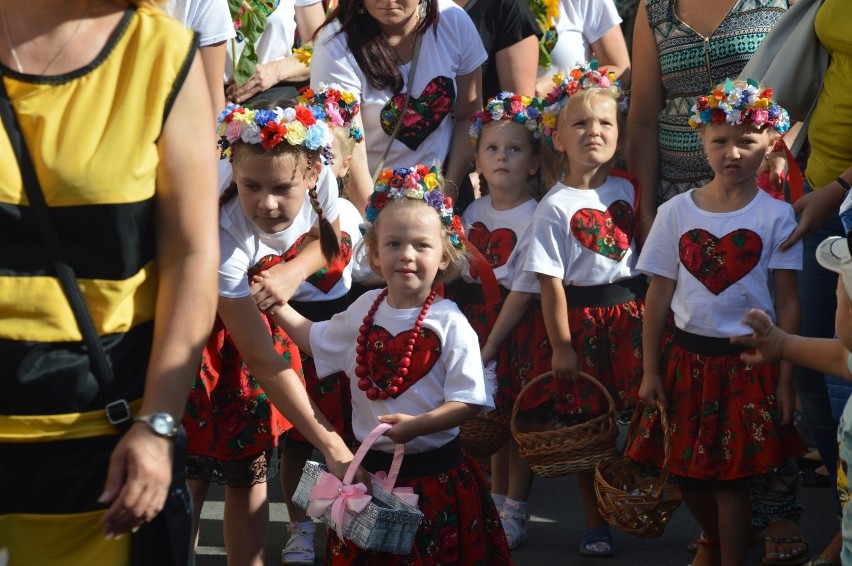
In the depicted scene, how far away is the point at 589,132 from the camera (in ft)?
16.4

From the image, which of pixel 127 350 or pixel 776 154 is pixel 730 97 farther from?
pixel 127 350

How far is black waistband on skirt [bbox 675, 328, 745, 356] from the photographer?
14.1 ft

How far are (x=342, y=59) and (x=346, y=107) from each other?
1.08 ft

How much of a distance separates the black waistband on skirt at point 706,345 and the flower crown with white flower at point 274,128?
147cm

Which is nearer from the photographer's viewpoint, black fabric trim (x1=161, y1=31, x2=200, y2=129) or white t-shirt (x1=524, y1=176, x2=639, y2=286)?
black fabric trim (x1=161, y1=31, x2=200, y2=129)

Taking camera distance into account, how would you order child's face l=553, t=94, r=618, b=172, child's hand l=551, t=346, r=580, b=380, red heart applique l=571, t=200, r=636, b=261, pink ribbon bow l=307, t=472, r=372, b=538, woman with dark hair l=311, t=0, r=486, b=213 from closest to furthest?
pink ribbon bow l=307, t=472, r=372, b=538, child's hand l=551, t=346, r=580, b=380, red heart applique l=571, t=200, r=636, b=261, child's face l=553, t=94, r=618, b=172, woman with dark hair l=311, t=0, r=486, b=213

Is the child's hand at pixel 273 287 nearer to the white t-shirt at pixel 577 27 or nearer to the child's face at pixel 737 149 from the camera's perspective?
the child's face at pixel 737 149

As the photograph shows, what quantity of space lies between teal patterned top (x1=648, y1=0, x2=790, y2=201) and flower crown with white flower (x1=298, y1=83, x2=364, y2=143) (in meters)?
1.19

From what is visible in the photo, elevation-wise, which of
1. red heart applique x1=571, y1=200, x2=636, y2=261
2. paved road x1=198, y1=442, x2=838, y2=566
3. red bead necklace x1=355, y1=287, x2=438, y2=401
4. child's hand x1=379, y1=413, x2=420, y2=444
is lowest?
paved road x1=198, y1=442, x2=838, y2=566

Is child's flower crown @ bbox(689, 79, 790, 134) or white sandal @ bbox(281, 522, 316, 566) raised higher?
child's flower crown @ bbox(689, 79, 790, 134)

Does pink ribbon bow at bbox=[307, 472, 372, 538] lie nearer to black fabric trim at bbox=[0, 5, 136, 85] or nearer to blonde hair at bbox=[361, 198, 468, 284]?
blonde hair at bbox=[361, 198, 468, 284]

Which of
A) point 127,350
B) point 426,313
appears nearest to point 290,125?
point 426,313

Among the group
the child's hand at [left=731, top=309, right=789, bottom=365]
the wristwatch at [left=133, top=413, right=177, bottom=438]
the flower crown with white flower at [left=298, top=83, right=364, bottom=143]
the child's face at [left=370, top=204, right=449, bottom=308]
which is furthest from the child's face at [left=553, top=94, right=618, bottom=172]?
the wristwatch at [left=133, top=413, right=177, bottom=438]

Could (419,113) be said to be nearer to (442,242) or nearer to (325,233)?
(325,233)
